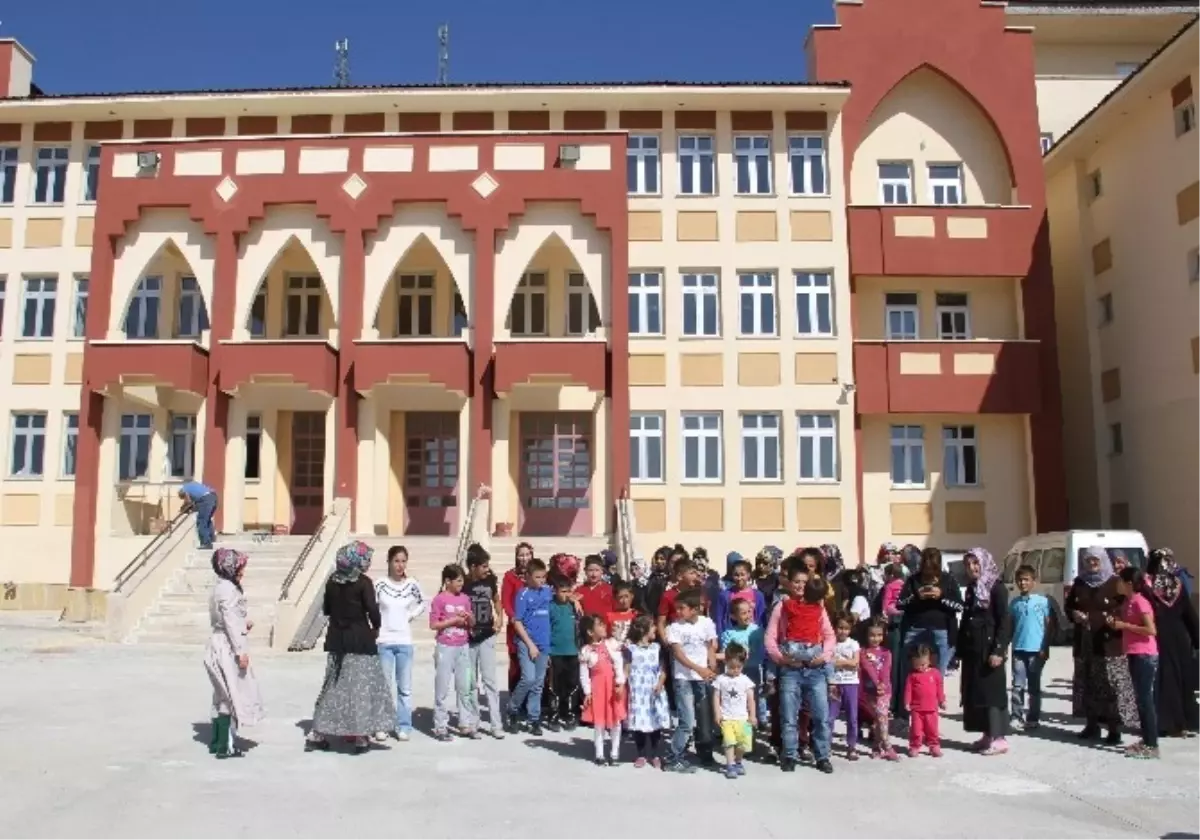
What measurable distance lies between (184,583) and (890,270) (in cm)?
1649

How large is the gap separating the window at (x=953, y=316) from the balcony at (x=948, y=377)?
3.34ft

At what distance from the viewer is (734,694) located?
8.68 m

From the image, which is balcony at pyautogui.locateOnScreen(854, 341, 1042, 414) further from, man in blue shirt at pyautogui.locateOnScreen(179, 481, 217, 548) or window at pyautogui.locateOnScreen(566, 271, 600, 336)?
man in blue shirt at pyautogui.locateOnScreen(179, 481, 217, 548)

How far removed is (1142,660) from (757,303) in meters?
17.0

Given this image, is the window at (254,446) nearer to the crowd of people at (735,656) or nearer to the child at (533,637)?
the crowd of people at (735,656)

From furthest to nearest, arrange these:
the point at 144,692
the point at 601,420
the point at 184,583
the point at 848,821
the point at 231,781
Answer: the point at 601,420, the point at 184,583, the point at 144,692, the point at 231,781, the point at 848,821

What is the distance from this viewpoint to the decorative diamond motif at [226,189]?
24766 millimetres

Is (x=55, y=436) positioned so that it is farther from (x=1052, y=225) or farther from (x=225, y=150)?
(x=1052, y=225)

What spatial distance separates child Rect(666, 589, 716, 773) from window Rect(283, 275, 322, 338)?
64.1ft

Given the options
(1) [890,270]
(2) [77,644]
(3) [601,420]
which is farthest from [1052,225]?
(2) [77,644]

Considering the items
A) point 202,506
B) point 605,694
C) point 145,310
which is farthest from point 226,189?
point 605,694

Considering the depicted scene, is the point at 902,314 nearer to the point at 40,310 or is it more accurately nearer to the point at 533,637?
the point at 533,637

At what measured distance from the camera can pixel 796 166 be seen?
86.1 ft

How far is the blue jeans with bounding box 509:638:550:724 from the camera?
10.2 m
